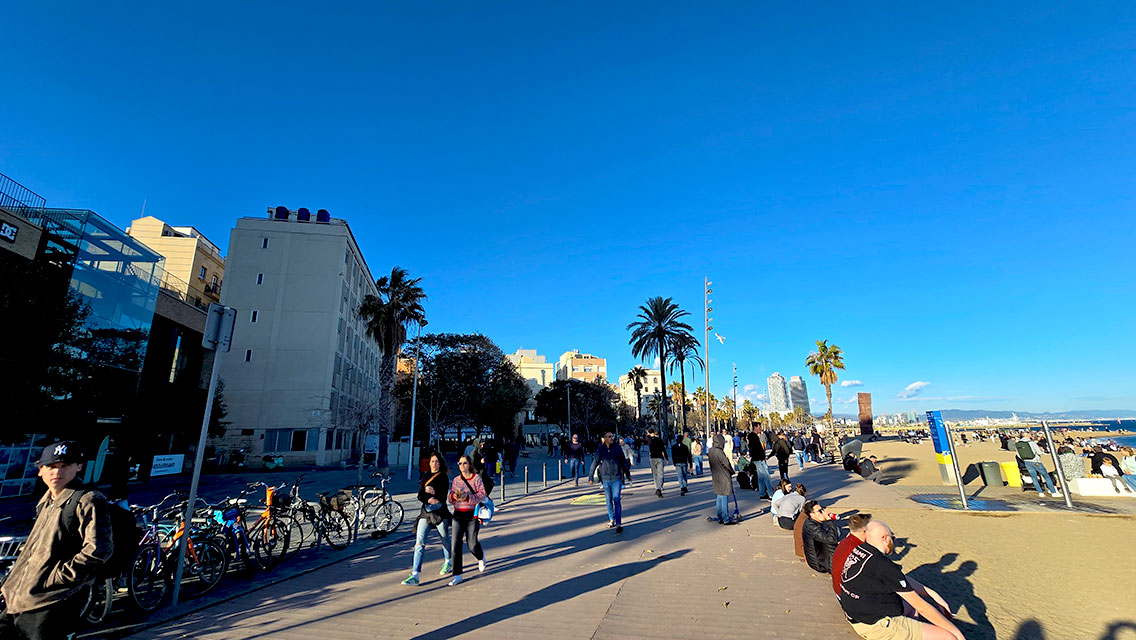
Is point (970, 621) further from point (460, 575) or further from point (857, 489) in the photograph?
point (857, 489)

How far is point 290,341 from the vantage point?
42.6 meters

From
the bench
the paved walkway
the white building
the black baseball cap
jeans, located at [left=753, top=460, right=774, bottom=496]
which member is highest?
the white building

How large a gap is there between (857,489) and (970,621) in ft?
40.0

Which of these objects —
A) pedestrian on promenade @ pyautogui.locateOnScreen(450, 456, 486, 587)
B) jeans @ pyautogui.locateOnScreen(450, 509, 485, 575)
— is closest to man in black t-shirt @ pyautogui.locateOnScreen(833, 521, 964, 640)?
pedestrian on promenade @ pyautogui.locateOnScreen(450, 456, 486, 587)

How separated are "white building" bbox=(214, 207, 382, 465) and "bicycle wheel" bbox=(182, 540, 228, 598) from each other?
31.2 meters

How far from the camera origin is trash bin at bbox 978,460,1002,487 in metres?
17.0

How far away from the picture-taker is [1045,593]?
6113 mm

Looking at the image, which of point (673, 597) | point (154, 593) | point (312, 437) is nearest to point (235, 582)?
point (154, 593)

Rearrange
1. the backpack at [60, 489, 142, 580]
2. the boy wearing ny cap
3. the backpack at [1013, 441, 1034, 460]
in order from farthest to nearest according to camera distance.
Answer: the backpack at [1013, 441, 1034, 460] < the backpack at [60, 489, 142, 580] < the boy wearing ny cap

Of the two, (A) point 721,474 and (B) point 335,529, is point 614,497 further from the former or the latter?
(B) point 335,529

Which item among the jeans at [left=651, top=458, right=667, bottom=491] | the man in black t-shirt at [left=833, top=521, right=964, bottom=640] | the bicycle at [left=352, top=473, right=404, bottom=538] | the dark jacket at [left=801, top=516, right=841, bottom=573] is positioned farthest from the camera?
the jeans at [left=651, top=458, right=667, bottom=491]

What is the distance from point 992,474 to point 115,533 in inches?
885

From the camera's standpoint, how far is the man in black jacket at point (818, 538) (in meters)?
6.87

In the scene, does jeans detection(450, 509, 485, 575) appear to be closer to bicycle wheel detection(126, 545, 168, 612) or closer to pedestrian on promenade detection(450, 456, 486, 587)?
pedestrian on promenade detection(450, 456, 486, 587)
